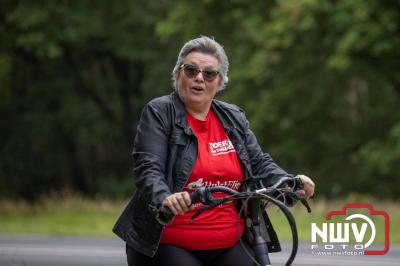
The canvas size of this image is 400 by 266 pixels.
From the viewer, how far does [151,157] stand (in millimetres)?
4074

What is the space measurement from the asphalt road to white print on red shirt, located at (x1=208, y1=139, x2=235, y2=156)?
4.70 meters

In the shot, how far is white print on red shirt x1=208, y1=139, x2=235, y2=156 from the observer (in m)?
4.24

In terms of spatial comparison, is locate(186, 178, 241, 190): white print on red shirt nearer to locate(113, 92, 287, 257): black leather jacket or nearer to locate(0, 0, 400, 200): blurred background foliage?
locate(113, 92, 287, 257): black leather jacket

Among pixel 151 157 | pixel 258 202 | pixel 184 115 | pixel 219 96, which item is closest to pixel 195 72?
pixel 184 115

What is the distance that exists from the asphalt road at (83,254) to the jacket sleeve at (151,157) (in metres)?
4.71

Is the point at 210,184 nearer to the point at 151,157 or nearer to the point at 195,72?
the point at 151,157

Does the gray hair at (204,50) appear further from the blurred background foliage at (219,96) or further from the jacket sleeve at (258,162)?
the blurred background foliage at (219,96)

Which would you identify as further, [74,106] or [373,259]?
[74,106]

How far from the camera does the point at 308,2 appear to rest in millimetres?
20875

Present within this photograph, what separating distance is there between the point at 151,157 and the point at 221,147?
1.16ft

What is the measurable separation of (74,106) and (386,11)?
13881mm

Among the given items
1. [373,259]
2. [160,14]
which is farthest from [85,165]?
[373,259]

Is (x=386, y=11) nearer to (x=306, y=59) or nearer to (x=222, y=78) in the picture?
(x=306, y=59)

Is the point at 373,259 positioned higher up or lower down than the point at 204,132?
lower down
